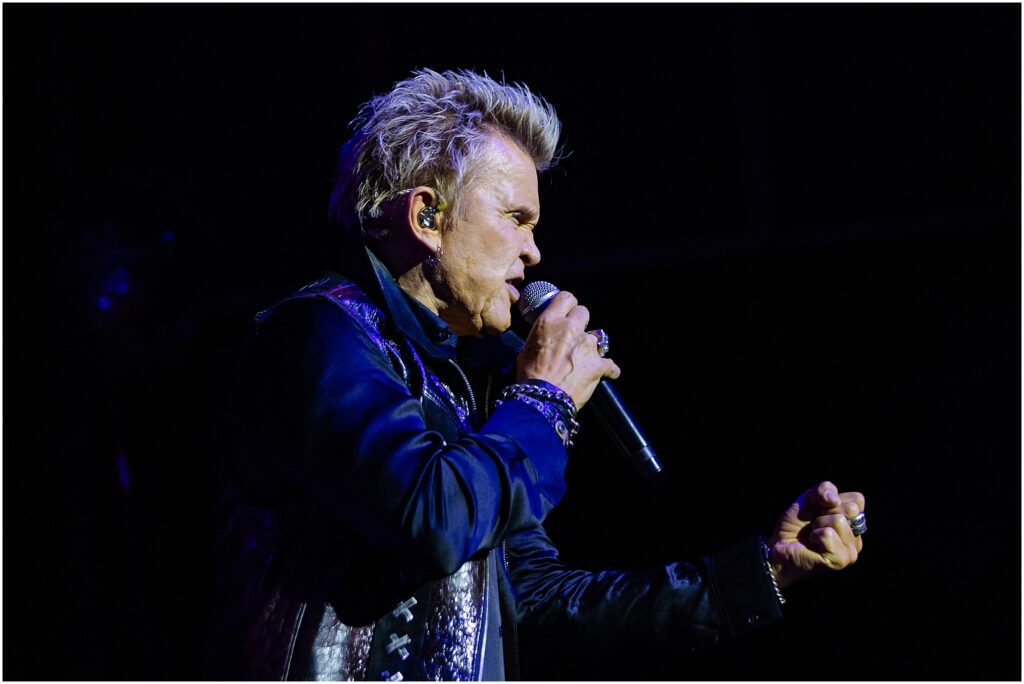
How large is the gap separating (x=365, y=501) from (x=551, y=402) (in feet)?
1.01

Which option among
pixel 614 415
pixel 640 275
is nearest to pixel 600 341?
pixel 614 415

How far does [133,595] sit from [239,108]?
1.56 meters

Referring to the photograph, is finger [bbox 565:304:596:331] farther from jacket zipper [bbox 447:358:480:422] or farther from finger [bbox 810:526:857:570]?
finger [bbox 810:526:857:570]

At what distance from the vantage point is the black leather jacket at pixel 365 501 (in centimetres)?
121

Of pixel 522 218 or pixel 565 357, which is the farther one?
pixel 522 218

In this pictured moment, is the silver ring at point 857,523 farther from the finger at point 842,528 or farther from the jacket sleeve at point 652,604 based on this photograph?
the jacket sleeve at point 652,604

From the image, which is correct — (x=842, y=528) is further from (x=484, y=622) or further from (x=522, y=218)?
(x=522, y=218)

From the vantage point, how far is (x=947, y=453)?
248 centimetres

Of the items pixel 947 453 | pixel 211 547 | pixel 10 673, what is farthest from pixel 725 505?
pixel 10 673

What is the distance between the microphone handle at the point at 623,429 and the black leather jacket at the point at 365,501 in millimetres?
225

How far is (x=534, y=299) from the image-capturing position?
1.66 m

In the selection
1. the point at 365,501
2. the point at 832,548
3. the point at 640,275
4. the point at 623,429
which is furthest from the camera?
the point at 640,275

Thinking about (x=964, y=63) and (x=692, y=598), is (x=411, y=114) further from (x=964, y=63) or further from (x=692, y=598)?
(x=964, y=63)

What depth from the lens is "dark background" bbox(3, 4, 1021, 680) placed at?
245 cm
